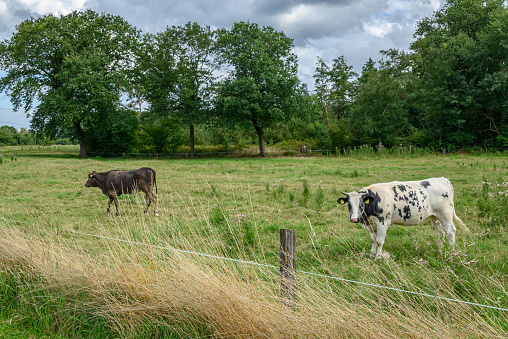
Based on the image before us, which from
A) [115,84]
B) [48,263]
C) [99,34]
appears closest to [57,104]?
[115,84]

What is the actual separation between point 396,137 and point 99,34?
101ft

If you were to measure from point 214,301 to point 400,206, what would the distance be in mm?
4522

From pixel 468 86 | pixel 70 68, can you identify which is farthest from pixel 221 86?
pixel 468 86

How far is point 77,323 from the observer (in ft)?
14.4

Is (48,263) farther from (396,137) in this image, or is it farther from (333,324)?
(396,137)

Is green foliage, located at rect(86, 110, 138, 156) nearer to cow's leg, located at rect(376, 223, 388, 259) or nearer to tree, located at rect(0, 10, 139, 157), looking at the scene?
tree, located at rect(0, 10, 139, 157)

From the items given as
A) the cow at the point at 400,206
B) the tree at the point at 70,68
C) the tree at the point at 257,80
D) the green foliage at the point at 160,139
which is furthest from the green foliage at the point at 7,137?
the cow at the point at 400,206

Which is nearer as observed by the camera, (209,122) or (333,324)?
(333,324)

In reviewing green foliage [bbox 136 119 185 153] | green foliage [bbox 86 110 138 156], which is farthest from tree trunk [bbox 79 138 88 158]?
green foliage [bbox 136 119 185 153]

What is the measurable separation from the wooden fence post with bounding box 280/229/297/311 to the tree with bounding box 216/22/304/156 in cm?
3053

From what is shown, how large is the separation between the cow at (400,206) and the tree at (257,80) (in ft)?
89.7

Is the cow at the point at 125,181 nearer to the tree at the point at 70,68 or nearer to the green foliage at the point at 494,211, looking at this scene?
the green foliage at the point at 494,211

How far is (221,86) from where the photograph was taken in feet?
118

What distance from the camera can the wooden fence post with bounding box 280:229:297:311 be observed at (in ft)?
12.3
